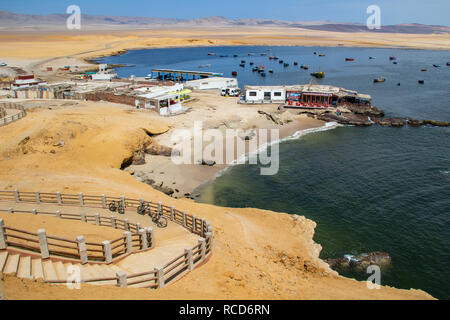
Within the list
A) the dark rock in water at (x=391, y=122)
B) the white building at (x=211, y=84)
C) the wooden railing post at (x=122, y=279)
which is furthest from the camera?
the white building at (x=211, y=84)

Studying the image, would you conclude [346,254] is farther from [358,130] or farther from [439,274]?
[358,130]

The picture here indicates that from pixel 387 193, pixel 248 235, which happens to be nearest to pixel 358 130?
pixel 387 193

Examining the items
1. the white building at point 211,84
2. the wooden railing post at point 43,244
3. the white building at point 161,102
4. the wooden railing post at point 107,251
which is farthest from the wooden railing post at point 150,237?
the white building at point 211,84

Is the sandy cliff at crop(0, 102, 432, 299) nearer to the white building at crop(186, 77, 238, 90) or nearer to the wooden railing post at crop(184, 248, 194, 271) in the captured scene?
the wooden railing post at crop(184, 248, 194, 271)

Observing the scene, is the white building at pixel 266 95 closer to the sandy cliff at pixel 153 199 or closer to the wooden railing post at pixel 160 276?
the sandy cliff at pixel 153 199

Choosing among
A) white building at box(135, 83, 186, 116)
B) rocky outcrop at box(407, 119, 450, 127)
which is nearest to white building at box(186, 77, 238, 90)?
white building at box(135, 83, 186, 116)

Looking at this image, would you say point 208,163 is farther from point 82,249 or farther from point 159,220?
point 82,249
